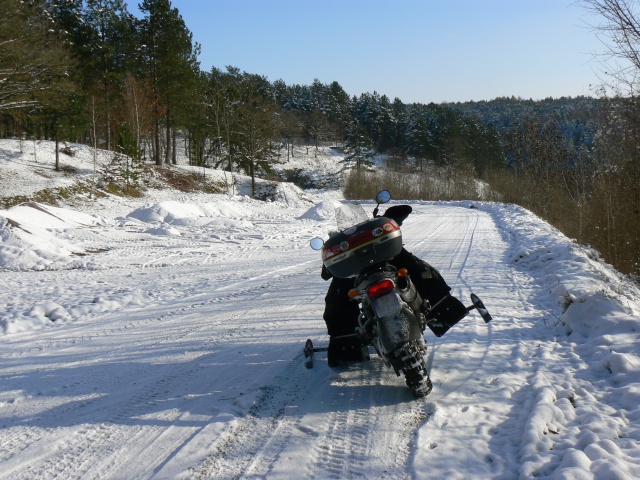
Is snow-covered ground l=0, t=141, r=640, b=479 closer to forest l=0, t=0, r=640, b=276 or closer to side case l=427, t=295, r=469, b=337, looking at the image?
side case l=427, t=295, r=469, b=337

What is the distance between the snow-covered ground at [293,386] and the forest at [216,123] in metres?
2.58

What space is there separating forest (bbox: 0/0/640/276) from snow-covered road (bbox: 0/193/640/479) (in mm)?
3222

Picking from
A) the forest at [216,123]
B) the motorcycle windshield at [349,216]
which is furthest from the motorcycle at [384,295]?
the forest at [216,123]

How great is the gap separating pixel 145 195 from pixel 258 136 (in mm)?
13925

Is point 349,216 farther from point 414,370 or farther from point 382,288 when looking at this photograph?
point 414,370

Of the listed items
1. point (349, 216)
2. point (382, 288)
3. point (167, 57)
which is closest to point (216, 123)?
point (167, 57)

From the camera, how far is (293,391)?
4.27m

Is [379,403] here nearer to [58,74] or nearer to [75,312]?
[75,312]

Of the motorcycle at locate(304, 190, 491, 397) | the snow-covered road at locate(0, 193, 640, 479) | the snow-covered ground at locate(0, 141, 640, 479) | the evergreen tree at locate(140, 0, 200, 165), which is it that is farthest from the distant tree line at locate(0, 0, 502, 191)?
the motorcycle at locate(304, 190, 491, 397)

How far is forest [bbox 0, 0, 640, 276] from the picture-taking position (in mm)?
10273

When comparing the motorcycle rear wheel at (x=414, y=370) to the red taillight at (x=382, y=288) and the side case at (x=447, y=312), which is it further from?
the side case at (x=447, y=312)

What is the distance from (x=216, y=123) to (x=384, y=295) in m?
45.3

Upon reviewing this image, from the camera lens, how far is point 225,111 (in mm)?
44125

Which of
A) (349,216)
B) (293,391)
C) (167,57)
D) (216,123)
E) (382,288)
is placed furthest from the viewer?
(216,123)
